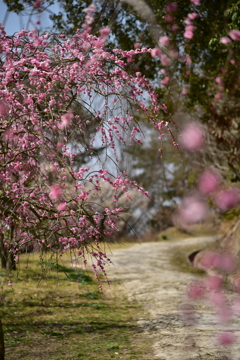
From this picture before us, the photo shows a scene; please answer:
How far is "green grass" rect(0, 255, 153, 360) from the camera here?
5.23 m

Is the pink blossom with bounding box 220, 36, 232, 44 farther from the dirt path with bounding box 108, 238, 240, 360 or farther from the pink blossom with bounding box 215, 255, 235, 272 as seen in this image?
the pink blossom with bounding box 215, 255, 235, 272

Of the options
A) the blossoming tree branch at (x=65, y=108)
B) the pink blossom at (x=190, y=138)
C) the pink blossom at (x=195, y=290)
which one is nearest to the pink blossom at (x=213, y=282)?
the pink blossom at (x=195, y=290)

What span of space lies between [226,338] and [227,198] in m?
7.74

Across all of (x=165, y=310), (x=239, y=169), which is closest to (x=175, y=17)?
(x=239, y=169)

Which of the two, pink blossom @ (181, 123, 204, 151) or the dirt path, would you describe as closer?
the dirt path

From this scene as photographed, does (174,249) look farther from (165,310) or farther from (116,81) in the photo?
(116,81)

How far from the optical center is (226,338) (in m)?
5.39

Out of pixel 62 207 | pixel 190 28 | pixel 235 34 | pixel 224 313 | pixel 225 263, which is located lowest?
pixel 224 313

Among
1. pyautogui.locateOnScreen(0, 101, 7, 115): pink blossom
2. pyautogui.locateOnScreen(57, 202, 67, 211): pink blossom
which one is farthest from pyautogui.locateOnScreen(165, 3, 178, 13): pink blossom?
pyautogui.locateOnScreen(57, 202, 67, 211): pink blossom

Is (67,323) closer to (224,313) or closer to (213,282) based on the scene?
(224,313)

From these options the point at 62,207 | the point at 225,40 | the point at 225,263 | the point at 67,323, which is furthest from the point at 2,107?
the point at 225,263

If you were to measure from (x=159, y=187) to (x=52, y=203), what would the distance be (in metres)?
23.0

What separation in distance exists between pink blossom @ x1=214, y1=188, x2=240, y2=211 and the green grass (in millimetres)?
4937

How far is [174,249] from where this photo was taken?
56.3 ft
